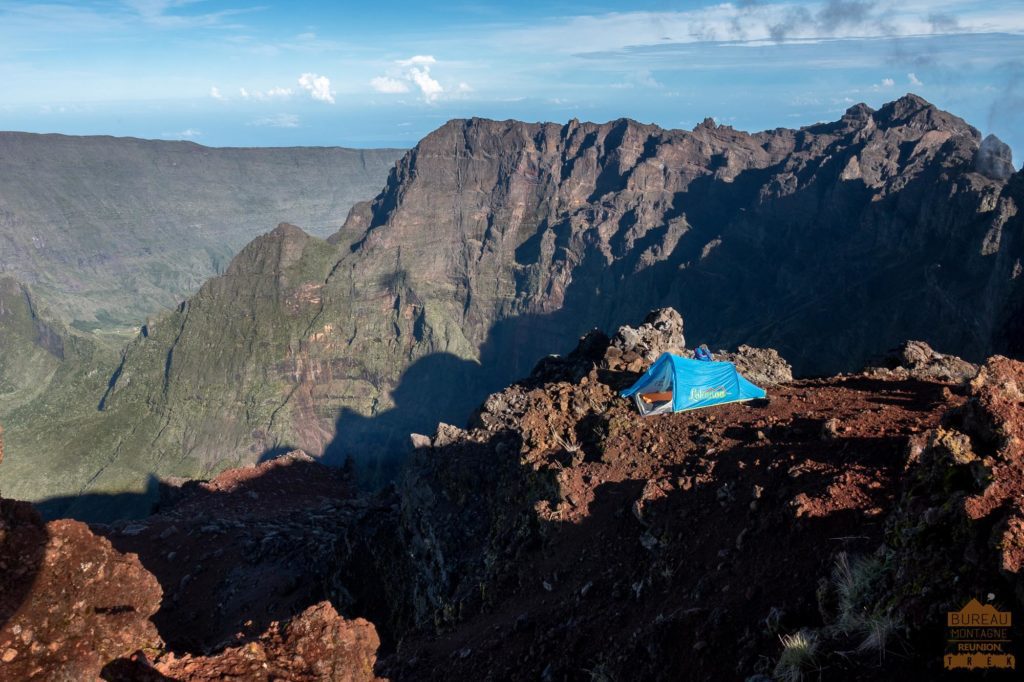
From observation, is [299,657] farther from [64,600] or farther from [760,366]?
[760,366]

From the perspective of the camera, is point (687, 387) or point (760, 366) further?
point (760, 366)

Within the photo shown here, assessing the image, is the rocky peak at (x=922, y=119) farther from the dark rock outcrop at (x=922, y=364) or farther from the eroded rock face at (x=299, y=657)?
the eroded rock face at (x=299, y=657)

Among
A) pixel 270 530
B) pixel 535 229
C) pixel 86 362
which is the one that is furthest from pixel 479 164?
pixel 270 530

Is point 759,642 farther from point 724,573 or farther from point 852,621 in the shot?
point 724,573

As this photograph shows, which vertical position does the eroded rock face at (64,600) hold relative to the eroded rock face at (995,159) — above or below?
below

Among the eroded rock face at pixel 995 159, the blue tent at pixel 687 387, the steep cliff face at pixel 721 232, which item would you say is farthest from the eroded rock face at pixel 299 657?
the eroded rock face at pixel 995 159

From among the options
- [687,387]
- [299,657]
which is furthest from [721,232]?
[299,657]
